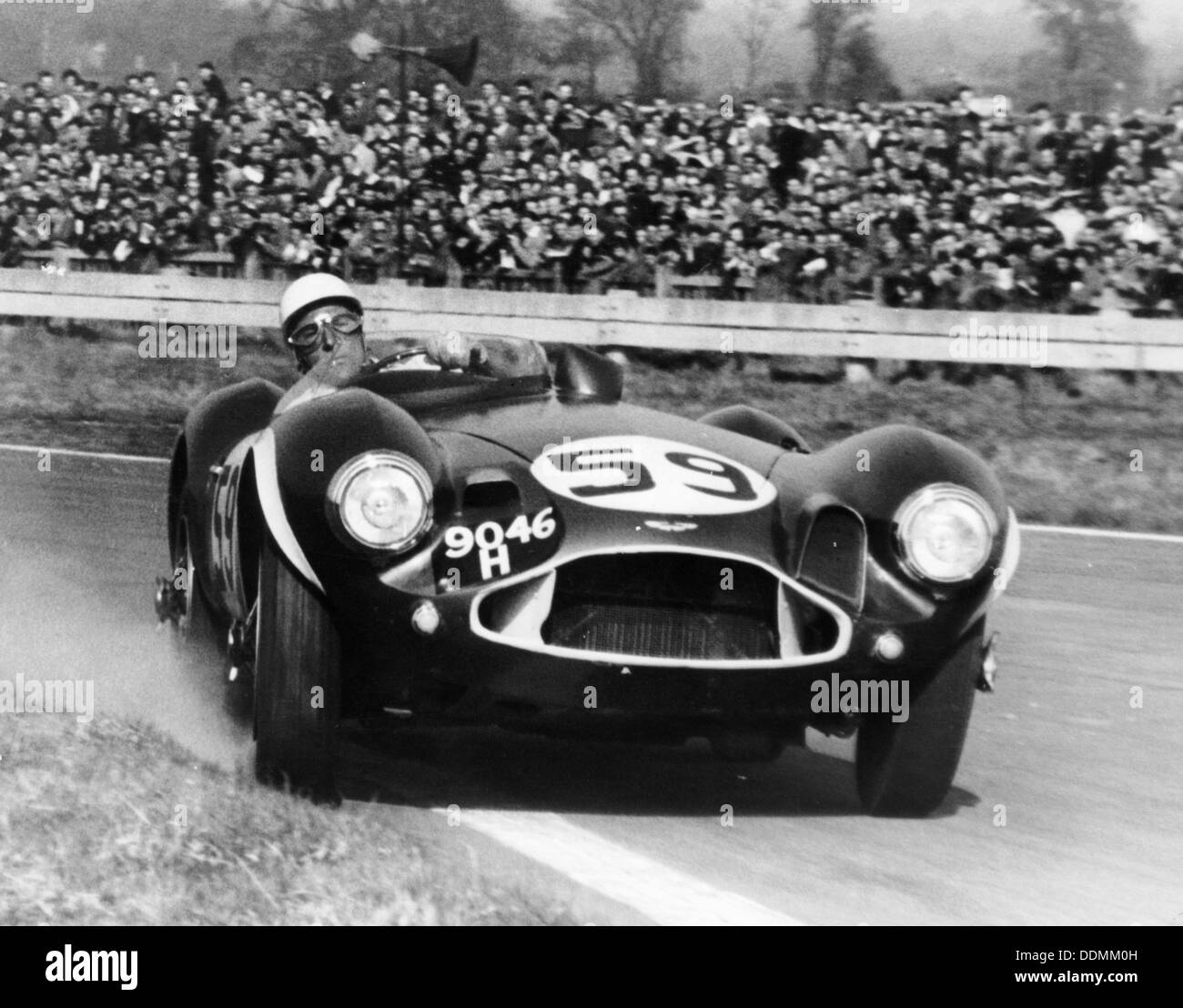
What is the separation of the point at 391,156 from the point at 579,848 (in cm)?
969

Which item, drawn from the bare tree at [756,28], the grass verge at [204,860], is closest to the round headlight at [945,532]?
the grass verge at [204,860]

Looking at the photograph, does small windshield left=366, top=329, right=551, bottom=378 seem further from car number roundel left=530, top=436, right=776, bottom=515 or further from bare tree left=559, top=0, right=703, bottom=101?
bare tree left=559, top=0, right=703, bottom=101

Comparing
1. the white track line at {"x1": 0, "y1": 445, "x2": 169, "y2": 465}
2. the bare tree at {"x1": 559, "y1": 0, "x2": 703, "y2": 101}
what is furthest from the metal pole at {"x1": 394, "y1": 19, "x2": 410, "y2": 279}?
the white track line at {"x1": 0, "y1": 445, "x2": 169, "y2": 465}

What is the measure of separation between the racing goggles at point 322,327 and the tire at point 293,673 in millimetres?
1669

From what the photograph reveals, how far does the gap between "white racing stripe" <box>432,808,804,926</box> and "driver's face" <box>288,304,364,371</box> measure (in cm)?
183

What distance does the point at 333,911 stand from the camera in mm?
3506

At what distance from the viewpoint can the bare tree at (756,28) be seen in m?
13.3

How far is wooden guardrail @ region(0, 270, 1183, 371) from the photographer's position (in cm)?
1209

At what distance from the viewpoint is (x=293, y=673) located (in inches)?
170

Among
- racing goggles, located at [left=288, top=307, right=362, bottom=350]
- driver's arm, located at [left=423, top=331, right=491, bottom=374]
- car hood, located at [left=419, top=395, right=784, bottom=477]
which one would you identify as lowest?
car hood, located at [left=419, top=395, right=784, bottom=477]

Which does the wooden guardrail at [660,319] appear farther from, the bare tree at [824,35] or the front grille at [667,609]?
the front grille at [667,609]
